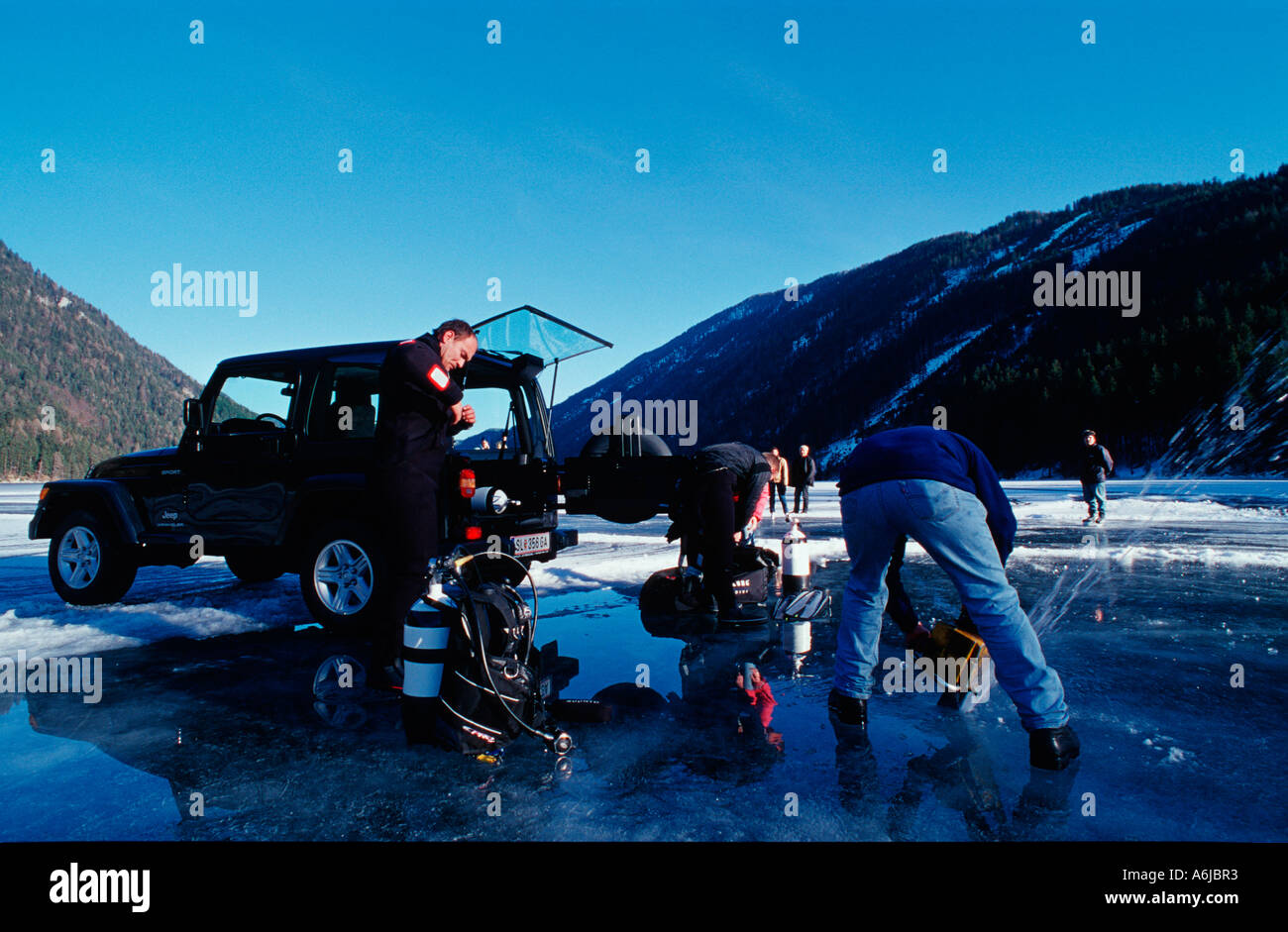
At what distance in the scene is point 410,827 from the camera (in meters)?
2.36

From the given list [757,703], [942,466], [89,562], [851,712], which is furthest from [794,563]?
[89,562]

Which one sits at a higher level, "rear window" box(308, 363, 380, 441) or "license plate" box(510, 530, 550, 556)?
"rear window" box(308, 363, 380, 441)

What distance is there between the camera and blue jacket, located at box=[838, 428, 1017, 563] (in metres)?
3.04

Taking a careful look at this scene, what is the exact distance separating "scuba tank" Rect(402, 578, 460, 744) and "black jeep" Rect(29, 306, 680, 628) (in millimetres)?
2168

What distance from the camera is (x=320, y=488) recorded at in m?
5.53

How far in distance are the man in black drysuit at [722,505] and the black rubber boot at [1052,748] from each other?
311 centimetres

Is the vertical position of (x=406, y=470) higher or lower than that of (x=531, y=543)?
higher

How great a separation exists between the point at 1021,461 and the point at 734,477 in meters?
87.8

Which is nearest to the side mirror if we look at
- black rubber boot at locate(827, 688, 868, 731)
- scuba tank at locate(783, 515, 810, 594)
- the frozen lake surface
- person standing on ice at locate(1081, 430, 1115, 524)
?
the frozen lake surface

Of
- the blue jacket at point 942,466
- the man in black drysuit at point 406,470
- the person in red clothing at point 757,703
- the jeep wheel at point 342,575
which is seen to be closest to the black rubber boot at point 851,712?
the person in red clothing at point 757,703

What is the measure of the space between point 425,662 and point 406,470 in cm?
118

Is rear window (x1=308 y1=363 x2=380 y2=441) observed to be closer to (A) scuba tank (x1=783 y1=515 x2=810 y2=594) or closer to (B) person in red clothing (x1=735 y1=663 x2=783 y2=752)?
(B) person in red clothing (x1=735 y1=663 x2=783 y2=752)

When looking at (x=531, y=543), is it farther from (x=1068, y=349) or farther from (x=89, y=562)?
(x=1068, y=349)
